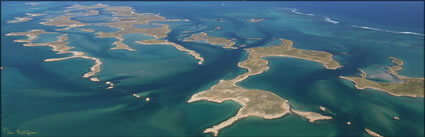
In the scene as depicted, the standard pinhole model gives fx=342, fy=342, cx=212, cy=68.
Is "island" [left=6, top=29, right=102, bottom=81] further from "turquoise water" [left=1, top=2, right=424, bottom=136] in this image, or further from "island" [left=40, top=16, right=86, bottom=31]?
"island" [left=40, top=16, right=86, bottom=31]

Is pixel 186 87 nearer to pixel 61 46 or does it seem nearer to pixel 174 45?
pixel 174 45

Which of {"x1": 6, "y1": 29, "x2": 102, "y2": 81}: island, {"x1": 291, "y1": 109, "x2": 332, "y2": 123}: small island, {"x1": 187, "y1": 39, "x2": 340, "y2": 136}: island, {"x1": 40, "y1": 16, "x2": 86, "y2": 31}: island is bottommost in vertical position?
{"x1": 291, "y1": 109, "x2": 332, "y2": 123}: small island

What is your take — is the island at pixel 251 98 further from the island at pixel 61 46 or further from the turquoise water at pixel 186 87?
the island at pixel 61 46

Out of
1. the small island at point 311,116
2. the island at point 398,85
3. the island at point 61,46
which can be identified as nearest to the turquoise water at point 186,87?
the small island at point 311,116

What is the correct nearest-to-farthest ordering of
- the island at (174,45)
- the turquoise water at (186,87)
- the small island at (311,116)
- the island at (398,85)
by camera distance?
Result: the turquoise water at (186,87), the small island at (311,116), the island at (398,85), the island at (174,45)

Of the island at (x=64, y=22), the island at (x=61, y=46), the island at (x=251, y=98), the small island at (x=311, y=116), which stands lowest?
the small island at (x=311, y=116)

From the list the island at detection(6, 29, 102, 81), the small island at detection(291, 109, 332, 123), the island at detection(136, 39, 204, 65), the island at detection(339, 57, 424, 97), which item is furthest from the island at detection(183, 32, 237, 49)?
the small island at detection(291, 109, 332, 123)

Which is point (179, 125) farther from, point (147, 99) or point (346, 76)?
point (346, 76)

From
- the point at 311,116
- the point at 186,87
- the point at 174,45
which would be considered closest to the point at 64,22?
the point at 174,45
